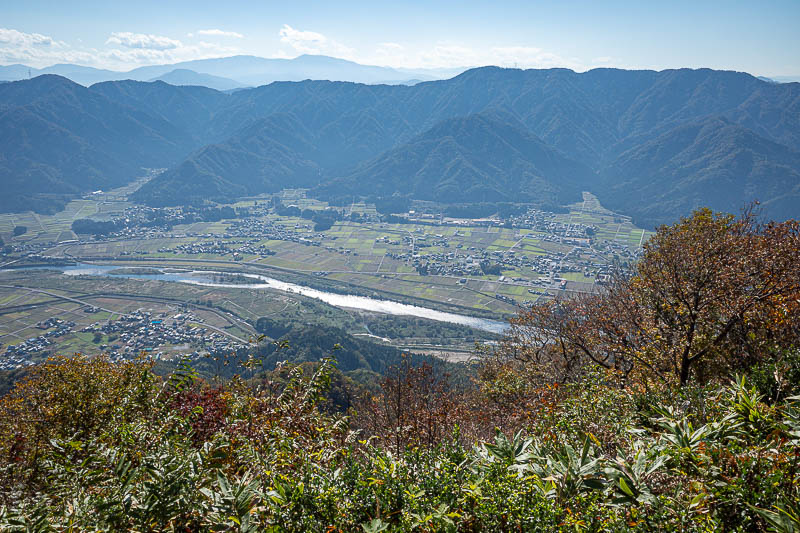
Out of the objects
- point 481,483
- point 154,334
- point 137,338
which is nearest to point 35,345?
point 137,338

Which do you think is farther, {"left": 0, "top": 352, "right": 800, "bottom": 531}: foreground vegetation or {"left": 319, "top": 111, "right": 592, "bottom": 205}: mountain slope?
{"left": 319, "top": 111, "right": 592, "bottom": 205}: mountain slope

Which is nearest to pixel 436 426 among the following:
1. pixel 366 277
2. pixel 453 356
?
pixel 453 356

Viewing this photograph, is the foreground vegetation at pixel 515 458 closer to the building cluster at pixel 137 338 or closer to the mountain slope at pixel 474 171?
the building cluster at pixel 137 338

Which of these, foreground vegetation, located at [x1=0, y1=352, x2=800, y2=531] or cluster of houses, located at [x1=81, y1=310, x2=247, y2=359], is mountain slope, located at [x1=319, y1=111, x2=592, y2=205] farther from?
foreground vegetation, located at [x1=0, y1=352, x2=800, y2=531]

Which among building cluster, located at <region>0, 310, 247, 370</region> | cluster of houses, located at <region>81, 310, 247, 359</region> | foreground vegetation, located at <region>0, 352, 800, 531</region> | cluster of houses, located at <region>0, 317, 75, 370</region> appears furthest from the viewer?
cluster of houses, located at <region>81, 310, 247, 359</region>

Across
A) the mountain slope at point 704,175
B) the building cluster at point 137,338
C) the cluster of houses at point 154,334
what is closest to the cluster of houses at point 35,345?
the building cluster at point 137,338

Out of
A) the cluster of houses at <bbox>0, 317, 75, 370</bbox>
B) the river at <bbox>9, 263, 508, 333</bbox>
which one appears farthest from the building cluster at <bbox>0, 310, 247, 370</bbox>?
the river at <bbox>9, 263, 508, 333</bbox>

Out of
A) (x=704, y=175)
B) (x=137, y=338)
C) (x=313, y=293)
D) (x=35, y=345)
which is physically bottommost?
(x=35, y=345)

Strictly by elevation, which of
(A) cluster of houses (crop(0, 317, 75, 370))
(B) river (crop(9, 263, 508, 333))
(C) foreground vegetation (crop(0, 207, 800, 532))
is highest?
(C) foreground vegetation (crop(0, 207, 800, 532))

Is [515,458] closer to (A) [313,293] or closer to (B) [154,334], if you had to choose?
(B) [154,334]

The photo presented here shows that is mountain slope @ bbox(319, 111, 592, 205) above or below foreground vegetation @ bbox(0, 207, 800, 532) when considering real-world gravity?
above

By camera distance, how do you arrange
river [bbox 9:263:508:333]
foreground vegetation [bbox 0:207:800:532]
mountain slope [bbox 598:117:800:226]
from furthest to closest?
1. mountain slope [bbox 598:117:800:226]
2. river [bbox 9:263:508:333]
3. foreground vegetation [bbox 0:207:800:532]

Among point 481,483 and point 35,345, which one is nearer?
point 481,483
